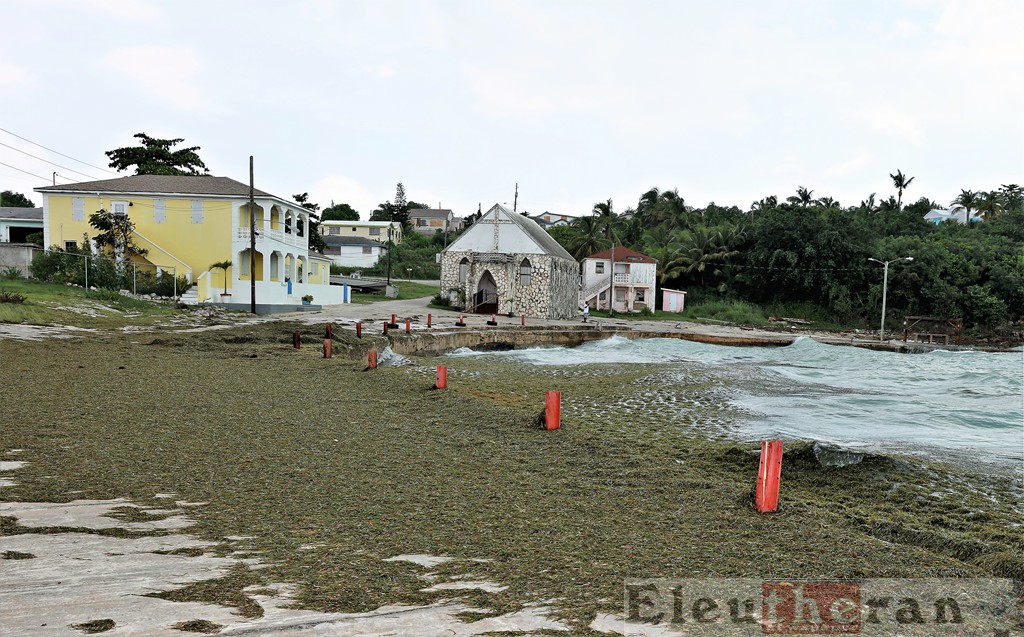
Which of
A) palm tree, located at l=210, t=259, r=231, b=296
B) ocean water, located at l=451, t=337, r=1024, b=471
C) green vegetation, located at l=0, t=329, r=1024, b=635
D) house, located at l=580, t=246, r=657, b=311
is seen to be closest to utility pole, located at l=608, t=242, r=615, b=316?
house, located at l=580, t=246, r=657, b=311

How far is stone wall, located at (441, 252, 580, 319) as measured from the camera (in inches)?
1673

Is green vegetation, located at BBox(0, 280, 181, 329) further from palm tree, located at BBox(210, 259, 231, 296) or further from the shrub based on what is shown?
palm tree, located at BBox(210, 259, 231, 296)

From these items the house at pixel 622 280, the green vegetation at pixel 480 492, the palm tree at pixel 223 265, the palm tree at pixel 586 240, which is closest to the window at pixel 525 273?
the house at pixel 622 280

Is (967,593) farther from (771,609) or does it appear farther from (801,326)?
(801,326)

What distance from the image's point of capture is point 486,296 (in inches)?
1861

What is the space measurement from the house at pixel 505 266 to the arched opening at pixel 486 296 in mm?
225

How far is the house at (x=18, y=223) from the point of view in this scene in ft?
147

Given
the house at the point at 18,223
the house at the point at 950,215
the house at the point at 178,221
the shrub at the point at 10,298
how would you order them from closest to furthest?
the shrub at the point at 10,298, the house at the point at 178,221, the house at the point at 18,223, the house at the point at 950,215

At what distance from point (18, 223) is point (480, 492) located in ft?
163

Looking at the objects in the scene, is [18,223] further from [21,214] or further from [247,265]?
[247,265]

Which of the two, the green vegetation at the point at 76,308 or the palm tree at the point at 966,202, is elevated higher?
the palm tree at the point at 966,202

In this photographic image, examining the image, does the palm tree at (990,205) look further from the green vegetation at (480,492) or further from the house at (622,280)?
the green vegetation at (480,492)

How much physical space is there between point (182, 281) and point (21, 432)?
2813 cm

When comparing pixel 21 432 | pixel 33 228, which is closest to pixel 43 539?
pixel 21 432
